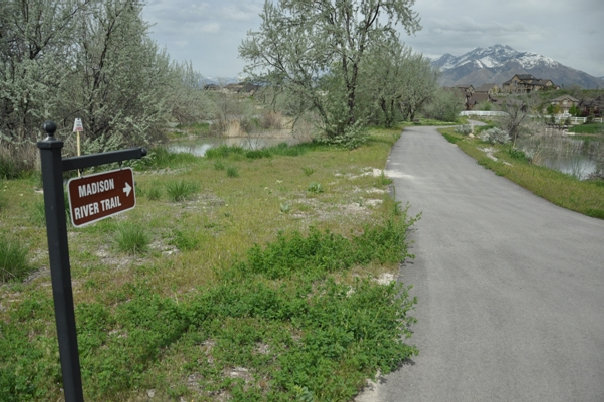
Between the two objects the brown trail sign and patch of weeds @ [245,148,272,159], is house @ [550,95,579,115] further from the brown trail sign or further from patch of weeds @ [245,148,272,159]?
the brown trail sign

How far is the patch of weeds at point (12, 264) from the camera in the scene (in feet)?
18.8

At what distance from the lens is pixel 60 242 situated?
2.37 metres

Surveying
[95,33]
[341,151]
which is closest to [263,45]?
[341,151]

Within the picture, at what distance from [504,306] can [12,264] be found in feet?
22.2

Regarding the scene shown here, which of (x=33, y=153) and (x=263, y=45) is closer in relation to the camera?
(x=33, y=153)

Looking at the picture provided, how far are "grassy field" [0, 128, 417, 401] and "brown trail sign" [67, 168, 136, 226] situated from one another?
1.67 metres

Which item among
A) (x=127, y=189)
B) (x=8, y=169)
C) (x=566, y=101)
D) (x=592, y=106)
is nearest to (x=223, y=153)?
(x=8, y=169)

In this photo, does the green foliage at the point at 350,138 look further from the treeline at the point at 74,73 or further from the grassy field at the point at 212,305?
the grassy field at the point at 212,305

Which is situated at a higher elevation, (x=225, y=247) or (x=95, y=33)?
(x=95, y=33)

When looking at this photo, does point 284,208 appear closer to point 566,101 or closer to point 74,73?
point 74,73

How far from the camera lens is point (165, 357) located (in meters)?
3.98

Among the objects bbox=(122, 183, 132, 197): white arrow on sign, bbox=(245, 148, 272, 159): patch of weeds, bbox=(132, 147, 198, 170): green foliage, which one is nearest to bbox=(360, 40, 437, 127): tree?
bbox=(245, 148, 272, 159): patch of weeds

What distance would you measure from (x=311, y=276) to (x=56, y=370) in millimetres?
3177

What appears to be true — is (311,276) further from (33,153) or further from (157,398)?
(33,153)
